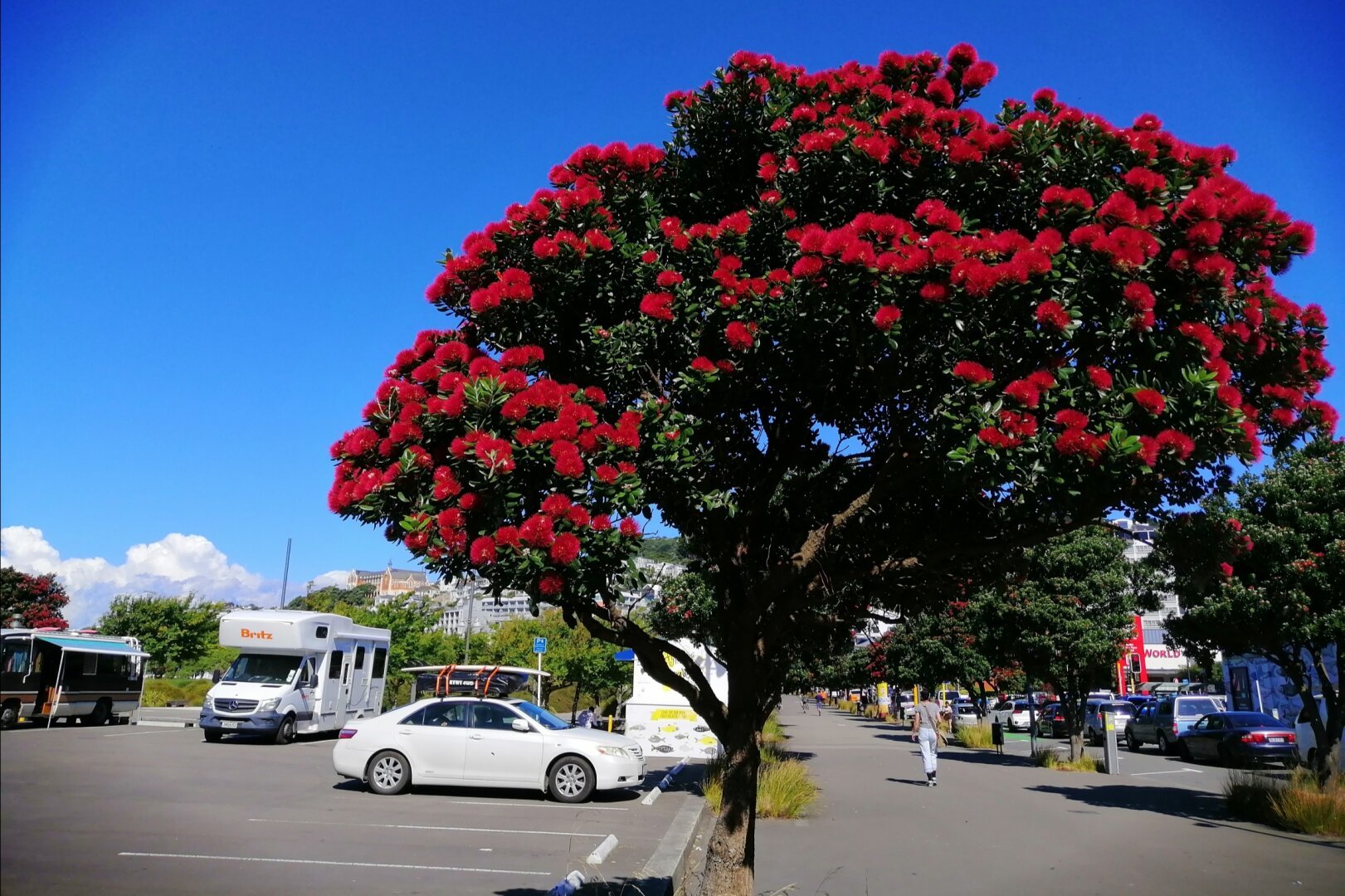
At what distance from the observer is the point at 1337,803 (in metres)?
11.1

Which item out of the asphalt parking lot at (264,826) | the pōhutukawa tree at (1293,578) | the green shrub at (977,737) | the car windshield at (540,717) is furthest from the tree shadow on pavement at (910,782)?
the green shrub at (977,737)

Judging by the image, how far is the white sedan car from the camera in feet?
44.4

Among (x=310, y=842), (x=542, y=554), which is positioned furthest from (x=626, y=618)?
(x=310, y=842)

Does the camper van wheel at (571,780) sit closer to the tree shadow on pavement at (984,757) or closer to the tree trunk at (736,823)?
the tree trunk at (736,823)

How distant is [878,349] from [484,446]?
2.03 metres

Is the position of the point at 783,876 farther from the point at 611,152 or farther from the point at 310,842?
the point at 611,152

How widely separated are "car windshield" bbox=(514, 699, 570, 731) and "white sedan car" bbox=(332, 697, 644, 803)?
132mm

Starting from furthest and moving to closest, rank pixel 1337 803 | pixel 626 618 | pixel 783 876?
pixel 1337 803 < pixel 783 876 < pixel 626 618

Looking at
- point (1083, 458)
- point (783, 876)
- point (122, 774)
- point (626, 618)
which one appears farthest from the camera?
point (783, 876)

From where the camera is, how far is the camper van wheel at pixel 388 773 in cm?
1358

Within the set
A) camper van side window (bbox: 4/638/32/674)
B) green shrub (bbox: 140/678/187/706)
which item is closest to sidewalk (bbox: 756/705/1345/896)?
camper van side window (bbox: 4/638/32/674)

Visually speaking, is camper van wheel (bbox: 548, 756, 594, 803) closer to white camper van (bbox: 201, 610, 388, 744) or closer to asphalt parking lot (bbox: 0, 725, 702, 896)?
asphalt parking lot (bbox: 0, 725, 702, 896)

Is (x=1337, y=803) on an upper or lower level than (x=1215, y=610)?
lower

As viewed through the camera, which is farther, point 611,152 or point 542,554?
point 611,152
